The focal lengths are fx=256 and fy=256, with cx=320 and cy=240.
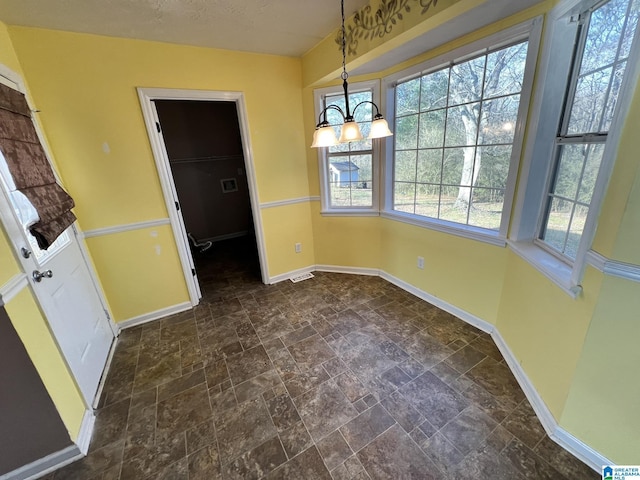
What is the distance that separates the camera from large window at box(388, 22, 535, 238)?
1754 millimetres

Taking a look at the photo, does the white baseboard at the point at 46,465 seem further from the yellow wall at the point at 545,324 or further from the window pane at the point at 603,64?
the window pane at the point at 603,64

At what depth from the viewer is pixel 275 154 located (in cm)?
288

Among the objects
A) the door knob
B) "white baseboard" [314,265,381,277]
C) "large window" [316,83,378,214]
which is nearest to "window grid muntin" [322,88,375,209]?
"large window" [316,83,378,214]

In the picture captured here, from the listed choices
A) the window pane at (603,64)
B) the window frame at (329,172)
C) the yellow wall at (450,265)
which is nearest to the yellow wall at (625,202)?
the window pane at (603,64)

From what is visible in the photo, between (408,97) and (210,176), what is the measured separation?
3.73 m

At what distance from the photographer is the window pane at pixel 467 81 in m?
1.90

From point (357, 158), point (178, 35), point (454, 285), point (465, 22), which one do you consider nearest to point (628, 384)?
point (454, 285)

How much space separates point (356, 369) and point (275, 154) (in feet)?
7.53

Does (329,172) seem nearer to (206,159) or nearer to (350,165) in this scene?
(350,165)

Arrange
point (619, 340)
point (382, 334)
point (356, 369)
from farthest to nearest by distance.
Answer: point (382, 334), point (356, 369), point (619, 340)

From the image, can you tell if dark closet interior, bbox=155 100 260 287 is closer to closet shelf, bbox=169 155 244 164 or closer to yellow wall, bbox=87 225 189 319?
closet shelf, bbox=169 155 244 164

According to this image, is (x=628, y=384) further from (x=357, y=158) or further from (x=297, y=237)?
(x=297, y=237)

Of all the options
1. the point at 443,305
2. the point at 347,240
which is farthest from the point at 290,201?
the point at 443,305

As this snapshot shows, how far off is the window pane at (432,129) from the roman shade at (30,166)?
113 inches
